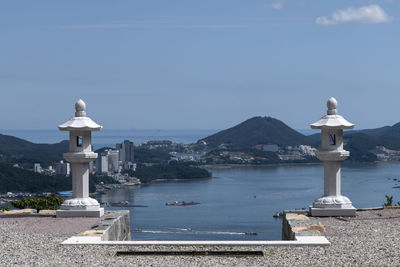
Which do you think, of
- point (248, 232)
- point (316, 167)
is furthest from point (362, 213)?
point (316, 167)

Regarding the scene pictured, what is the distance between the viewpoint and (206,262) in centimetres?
592

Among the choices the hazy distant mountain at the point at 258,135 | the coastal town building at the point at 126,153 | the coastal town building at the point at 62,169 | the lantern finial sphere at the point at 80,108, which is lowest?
the coastal town building at the point at 62,169

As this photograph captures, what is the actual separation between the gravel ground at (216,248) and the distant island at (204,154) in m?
72.7

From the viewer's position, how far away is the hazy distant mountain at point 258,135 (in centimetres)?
14750

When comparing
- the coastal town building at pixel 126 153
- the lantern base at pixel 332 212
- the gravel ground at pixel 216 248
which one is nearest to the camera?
the gravel ground at pixel 216 248

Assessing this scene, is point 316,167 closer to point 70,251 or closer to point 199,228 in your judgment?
point 199,228

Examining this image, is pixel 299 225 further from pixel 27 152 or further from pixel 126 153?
pixel 27 152

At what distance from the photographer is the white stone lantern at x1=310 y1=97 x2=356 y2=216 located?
8906 millimetres

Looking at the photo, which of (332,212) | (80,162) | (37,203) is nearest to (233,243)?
(332,212)

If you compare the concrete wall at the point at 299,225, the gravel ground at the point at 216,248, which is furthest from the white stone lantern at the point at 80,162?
the concrete wall at the point at 299,225

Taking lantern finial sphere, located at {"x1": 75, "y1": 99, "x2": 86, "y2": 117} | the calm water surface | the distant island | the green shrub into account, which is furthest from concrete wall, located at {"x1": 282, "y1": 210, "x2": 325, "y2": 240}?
the distant island

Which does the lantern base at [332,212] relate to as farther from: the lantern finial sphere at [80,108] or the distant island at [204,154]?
the distant island at [204,154]

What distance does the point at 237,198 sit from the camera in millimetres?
66562

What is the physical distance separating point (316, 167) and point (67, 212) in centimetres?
10045
